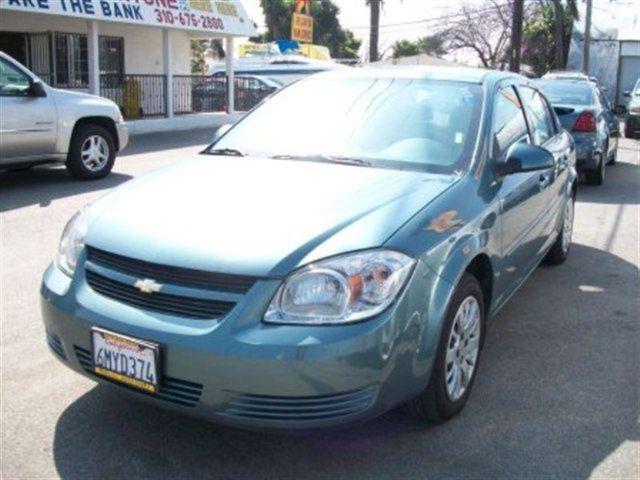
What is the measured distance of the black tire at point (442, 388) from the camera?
10.4 ft

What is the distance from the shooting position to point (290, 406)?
2.73 metres

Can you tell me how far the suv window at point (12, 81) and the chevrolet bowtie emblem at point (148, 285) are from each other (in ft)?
20.9

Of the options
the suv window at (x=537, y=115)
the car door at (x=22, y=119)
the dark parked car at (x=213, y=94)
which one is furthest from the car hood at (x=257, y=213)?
the dark parked car at (x=213, y=94)

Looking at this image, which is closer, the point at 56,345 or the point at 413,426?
the point at 56,345

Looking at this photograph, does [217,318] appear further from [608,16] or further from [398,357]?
[608,16]

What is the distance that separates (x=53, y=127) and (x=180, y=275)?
6.85 meters

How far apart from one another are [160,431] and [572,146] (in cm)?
432

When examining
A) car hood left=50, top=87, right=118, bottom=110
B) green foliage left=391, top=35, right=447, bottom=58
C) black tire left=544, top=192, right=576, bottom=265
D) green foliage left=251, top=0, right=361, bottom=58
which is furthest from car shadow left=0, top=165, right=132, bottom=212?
green foliage left=251, top=0, right=361, bottom=58

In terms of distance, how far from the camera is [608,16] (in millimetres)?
38531

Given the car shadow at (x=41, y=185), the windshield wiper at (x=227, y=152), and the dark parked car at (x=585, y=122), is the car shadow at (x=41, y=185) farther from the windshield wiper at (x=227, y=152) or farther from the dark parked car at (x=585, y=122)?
the dark parked car at (x=585, y=122)

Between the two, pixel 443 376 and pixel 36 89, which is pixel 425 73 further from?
pixel 36 89

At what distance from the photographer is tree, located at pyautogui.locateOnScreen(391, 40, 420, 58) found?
5619cm

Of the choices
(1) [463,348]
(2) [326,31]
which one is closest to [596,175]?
(1) [463,348]

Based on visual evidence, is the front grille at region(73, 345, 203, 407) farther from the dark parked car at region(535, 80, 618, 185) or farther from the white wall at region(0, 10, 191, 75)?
the white wall at region(0, 10, 191, 75)
